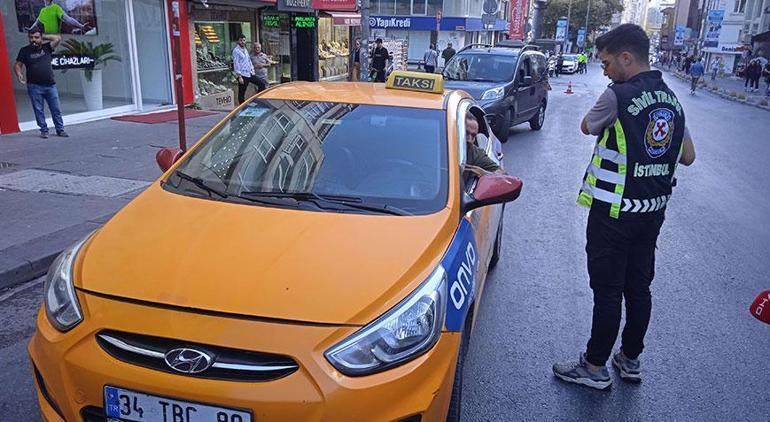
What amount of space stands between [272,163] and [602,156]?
1823 mm

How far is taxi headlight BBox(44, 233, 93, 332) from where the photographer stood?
2354mm

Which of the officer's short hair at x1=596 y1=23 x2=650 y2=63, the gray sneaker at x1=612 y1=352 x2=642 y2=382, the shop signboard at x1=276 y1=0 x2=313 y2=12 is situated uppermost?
the shop signboard at x1=276 y1=0 x2=313 y2=12

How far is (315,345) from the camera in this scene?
2152 millimetres

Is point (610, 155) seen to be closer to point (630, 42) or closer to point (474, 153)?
point (630, 42)

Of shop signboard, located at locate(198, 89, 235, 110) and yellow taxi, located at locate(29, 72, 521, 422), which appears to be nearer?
yellow taxi, located at locate(29, 72, 521, 422)

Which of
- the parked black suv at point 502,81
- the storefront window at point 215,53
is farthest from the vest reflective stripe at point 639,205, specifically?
the storefront window at point 215,53

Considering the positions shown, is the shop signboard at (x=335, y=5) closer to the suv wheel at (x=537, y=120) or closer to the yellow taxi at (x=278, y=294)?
the suv wheel at (x=537, y=120)

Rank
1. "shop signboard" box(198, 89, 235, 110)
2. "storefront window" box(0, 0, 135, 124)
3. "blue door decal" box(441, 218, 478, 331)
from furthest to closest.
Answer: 1. "shop signboard" box(198, 89, 235, 110)
2. "storefront window" box(0, 0, 135, 124)
3. "blue door decal" box(441, 218, 478, 331)

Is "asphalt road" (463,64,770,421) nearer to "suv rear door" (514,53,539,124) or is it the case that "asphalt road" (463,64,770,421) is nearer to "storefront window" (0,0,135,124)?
"suv rear door" (514,53,539,124)

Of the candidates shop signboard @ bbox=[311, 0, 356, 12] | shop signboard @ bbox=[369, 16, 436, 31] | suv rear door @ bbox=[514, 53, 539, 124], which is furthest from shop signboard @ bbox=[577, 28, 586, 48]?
suv rear door @ bbox=[514, 53, 539, 124]

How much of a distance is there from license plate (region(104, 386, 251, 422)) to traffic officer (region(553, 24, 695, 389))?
2166 millimetres

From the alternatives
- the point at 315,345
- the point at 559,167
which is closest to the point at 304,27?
the point at 559,167

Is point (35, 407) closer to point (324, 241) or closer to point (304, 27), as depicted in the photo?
point (324, 241)

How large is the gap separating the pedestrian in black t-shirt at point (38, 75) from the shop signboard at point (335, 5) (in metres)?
10.1
